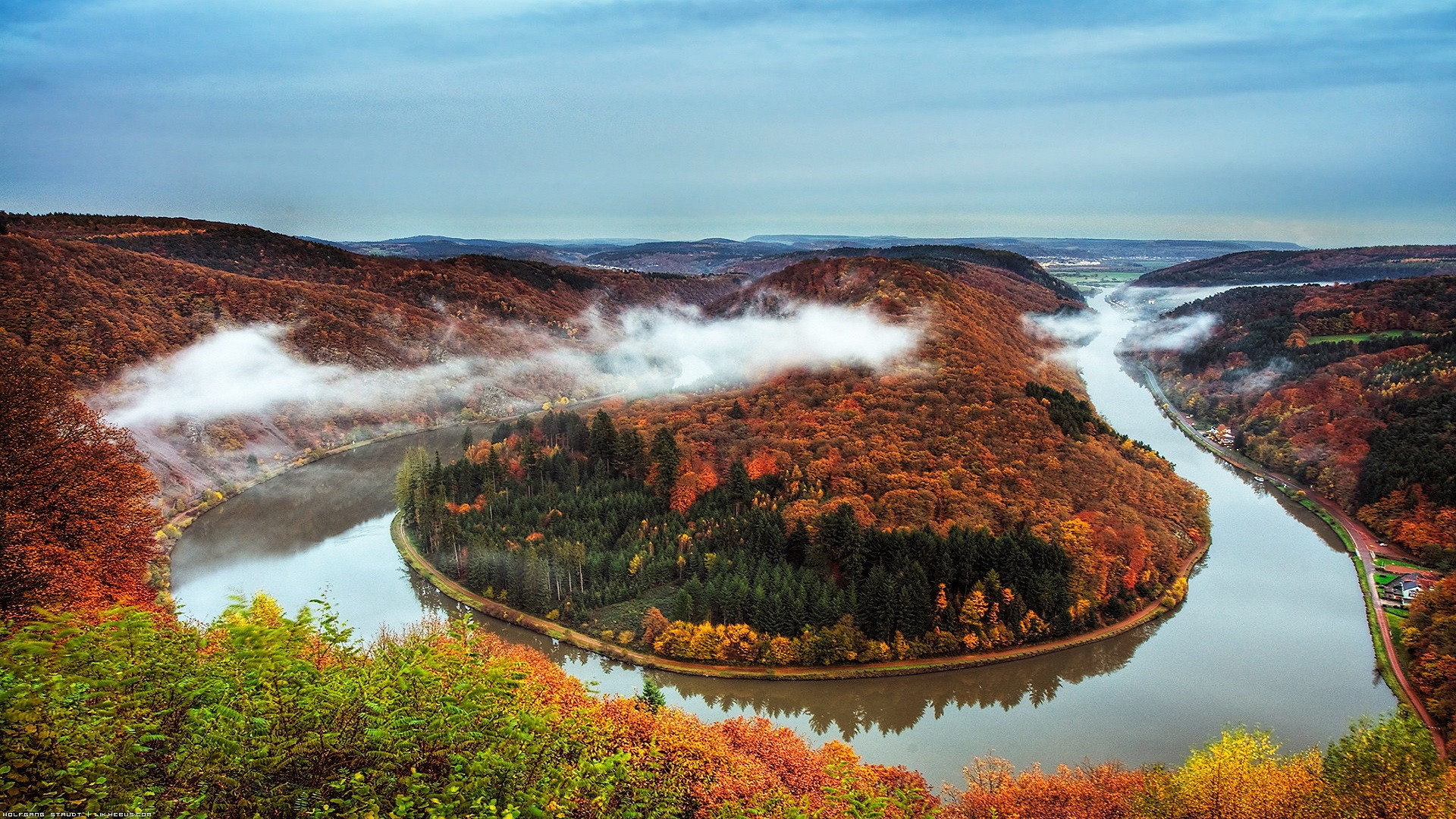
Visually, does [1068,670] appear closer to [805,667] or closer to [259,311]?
[805,667]

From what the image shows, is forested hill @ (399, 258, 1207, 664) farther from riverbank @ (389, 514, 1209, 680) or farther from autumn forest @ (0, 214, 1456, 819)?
riverbank @ (389, 514, 1209, 680)

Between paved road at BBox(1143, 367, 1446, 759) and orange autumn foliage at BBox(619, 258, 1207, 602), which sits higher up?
orange autumn foliage at BBox(619, 258, 1207, 602)

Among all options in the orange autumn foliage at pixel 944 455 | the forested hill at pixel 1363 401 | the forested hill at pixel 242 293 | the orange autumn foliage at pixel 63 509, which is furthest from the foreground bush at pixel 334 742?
the forested hill at pixel 242 293

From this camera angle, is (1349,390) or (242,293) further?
(242,293)

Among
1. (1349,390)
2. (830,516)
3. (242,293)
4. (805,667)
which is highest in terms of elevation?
(242,293)

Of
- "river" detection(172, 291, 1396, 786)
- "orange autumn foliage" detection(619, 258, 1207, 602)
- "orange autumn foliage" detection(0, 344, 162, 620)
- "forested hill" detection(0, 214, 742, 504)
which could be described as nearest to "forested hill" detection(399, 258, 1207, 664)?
"orange autumn foliage" detection(619, 258, 1207, 602)

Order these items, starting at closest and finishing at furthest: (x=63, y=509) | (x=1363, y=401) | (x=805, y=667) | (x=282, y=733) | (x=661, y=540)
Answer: (x=282, y=733), (x=63, y=509), (x=805, y=667), (x=661, y=540), (x=1363, y=401)

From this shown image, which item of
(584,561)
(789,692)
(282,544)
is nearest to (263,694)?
(789,692)

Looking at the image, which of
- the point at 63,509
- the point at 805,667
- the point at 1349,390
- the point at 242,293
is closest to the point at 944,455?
the point at 805,667
